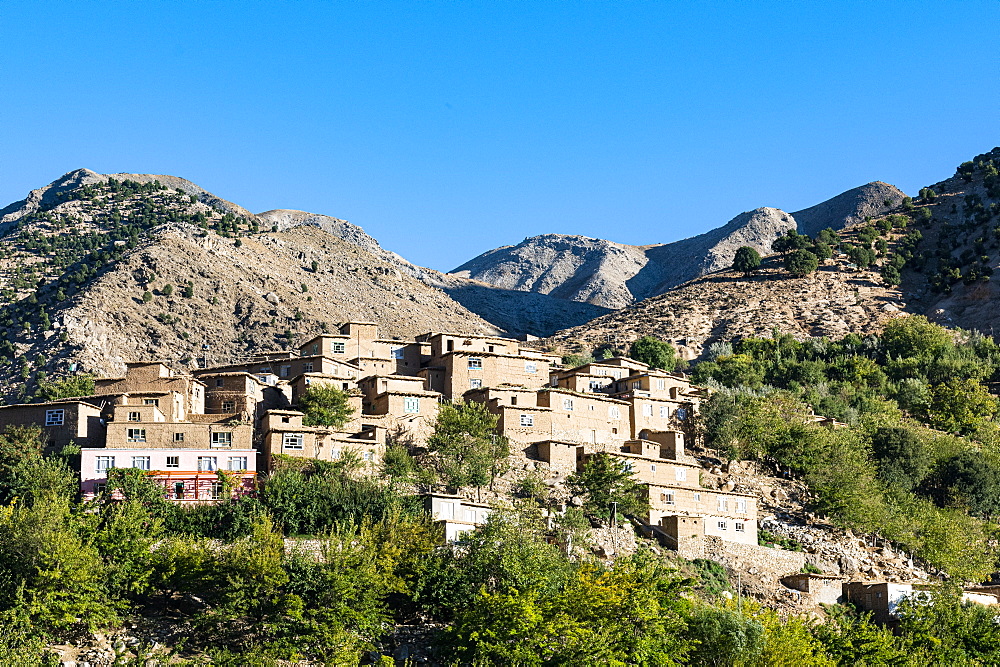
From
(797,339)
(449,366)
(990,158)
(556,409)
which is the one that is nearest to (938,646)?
(556,409)

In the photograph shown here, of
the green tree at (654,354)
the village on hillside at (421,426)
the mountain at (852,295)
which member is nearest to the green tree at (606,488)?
the village on hillside at (421,426)

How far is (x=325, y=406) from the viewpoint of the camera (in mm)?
63250

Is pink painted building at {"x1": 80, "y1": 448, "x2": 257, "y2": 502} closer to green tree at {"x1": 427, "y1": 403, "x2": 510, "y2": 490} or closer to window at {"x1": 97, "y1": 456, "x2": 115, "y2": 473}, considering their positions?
window at {"x1": 97, "y1": 456, "x2": 115, "y2": 473}

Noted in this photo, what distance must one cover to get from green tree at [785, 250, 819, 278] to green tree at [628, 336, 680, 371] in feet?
91.2

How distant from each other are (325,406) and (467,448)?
835 cm

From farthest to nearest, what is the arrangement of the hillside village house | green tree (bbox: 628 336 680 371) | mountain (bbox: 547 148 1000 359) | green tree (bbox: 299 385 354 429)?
mountain (bbox: 547 148 1000 359) < green tree (bbox: 628 336 680 371) < green tree (bbox: 299 385 354 429) < the hillside village house

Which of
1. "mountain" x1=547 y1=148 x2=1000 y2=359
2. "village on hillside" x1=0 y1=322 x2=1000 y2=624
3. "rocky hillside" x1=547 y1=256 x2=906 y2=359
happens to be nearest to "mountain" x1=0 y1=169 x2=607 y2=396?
"rocky hillside" x1=547 y1=256 x2=906 y2=359

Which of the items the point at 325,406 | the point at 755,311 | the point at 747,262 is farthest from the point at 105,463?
the point at 747,262

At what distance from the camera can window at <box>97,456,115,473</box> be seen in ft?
184

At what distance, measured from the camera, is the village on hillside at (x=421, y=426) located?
57094 mm

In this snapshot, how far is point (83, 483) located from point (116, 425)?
12.2ft

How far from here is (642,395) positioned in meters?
71.6

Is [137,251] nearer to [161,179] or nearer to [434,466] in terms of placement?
[161,179]

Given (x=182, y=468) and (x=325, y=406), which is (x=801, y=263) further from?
(x=182, y=468)
